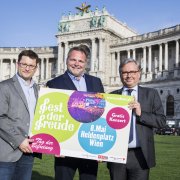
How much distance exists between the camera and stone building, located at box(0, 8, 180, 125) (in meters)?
67.0

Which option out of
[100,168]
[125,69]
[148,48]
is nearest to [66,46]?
[148,48]

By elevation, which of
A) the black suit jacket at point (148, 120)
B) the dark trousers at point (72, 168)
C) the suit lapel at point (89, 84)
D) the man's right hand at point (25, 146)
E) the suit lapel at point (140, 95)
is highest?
the suit lapel at point (89, 84)

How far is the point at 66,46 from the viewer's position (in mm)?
80125

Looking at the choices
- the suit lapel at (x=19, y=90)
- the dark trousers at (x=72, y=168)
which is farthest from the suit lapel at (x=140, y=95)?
the suit lapel at (x=19, y=90)

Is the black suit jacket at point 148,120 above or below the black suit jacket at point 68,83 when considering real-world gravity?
below

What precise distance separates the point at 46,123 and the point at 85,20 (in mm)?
73055

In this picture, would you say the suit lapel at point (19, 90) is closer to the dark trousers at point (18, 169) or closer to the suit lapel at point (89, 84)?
the dark trousers at point (18, 169)

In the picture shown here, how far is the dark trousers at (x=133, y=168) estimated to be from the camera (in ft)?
25.2

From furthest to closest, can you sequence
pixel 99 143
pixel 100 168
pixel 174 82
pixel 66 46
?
pixel 66 46 → pixel 174 82 → pixel 100 168 → pixel 99 143

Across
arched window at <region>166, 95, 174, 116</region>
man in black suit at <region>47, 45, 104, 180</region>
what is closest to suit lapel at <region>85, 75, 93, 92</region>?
man in black suit at <region>47, 45, 104, 180</region>

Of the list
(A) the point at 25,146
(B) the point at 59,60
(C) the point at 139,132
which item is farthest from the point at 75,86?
(B) the point at 59,60

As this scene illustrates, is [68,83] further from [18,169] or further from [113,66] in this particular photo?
[113,66]

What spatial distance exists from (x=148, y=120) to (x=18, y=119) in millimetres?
2451

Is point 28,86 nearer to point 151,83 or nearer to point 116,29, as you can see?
point 151,83
